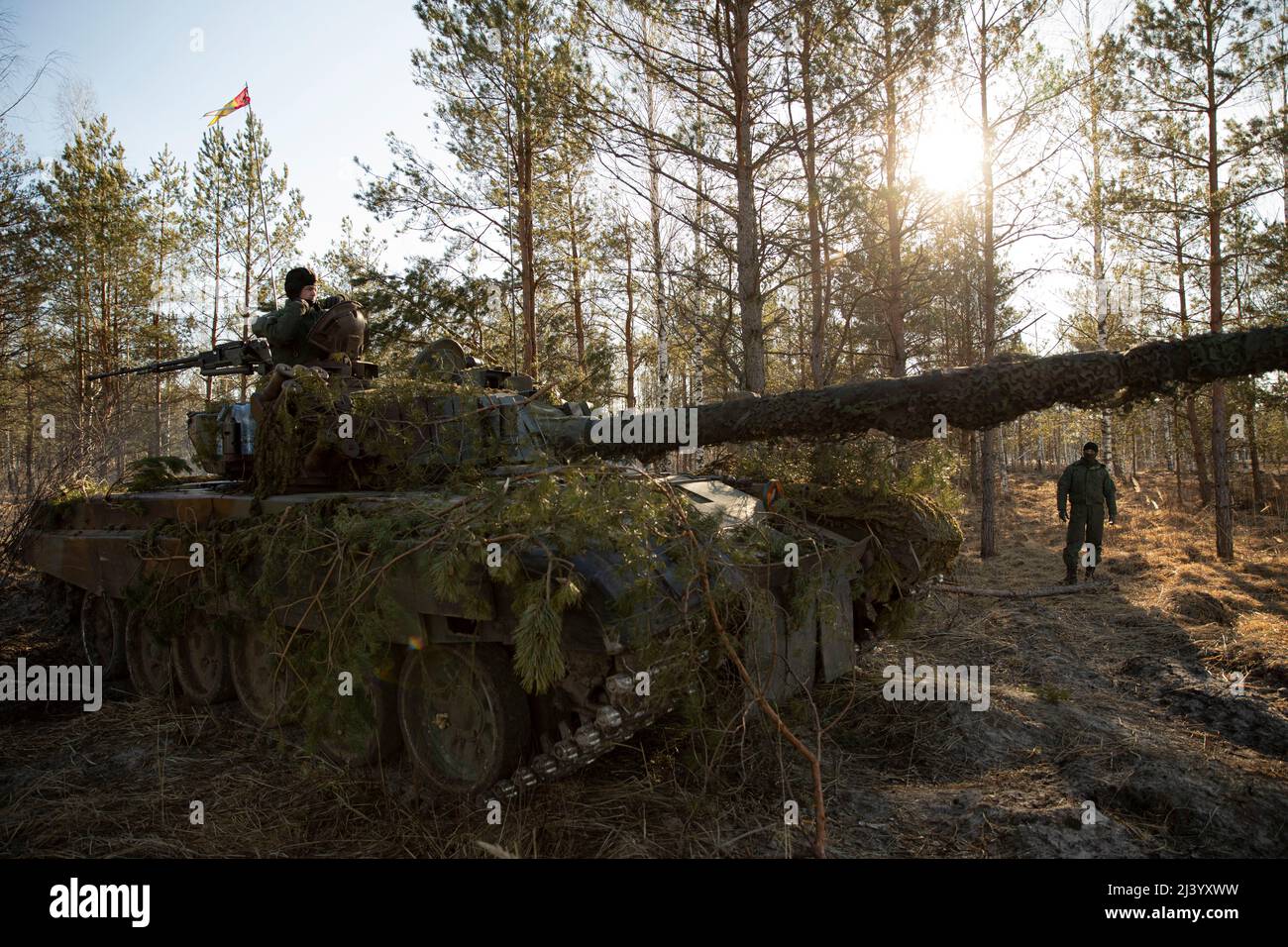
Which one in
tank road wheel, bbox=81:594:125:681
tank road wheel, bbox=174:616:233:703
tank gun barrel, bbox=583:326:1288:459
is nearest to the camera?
tank gun barrel, bbox=583:326:1288:459

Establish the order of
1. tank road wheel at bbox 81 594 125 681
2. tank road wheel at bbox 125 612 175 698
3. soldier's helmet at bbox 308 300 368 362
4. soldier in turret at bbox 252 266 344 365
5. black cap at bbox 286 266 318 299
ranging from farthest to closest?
tank road wheel at bbox 81 594 125 681 → black cap at bbox 286 266 318 299 → tank road wheel at bbox 125 612 175 698 → soldier in turret at bbox 252 266 344 365 → soldier's helmet at bbox 308 300 368 362

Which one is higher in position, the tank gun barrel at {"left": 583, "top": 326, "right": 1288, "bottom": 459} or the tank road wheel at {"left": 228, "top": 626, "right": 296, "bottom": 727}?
the tank gun barrel at {"left": 583, "top": 326, "right": 1288, "bottom": 459}

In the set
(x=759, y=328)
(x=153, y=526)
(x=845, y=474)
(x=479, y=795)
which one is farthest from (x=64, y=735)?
(x=759, y=328)

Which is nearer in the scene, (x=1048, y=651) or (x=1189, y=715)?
(x=1189, y=715)

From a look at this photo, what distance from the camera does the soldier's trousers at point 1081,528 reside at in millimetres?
10262

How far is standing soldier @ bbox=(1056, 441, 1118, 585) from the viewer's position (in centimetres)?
1017

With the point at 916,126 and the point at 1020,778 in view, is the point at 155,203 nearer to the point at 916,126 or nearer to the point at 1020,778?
the point at 916,126

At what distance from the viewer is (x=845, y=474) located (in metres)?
5.14

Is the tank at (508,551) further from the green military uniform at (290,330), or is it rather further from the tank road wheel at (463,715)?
the green military uniform at (290,330)

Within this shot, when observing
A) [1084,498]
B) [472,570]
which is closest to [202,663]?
[472,570]

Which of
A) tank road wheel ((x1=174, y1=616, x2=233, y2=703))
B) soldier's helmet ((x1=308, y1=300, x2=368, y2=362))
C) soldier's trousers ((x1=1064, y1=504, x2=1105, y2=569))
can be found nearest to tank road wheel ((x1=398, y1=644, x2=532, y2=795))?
tank road wheel ((x1=174, y1=616, x2=233, y2=703))

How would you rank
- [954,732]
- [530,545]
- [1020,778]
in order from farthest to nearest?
[954,732] < [1020,778] < [530,545]

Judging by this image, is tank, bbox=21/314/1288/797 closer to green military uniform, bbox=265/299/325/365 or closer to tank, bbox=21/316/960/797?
tank, bbox=21/316/960/797
